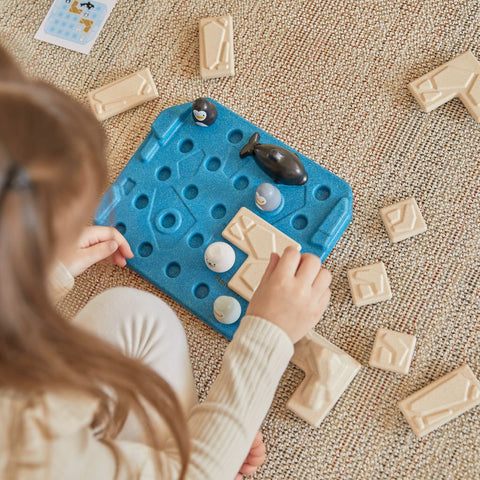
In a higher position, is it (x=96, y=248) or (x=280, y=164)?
Answer: (x=280, y=164)

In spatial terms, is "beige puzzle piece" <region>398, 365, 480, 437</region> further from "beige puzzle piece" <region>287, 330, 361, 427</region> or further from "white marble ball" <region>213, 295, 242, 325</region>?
"white marble ball" <region>213, 295, 242, 325</region>

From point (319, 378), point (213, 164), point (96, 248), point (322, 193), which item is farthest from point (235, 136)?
point (319, 378)

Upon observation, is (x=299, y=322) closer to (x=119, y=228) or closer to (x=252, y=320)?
(x=252, y=320)

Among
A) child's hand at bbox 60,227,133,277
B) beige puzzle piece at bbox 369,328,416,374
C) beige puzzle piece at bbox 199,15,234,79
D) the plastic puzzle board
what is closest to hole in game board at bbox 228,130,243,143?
the plastic puzzle board

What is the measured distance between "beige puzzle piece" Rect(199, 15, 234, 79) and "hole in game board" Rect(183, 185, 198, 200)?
0.62 feet

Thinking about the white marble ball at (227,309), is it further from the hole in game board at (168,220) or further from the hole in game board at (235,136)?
the hole in game board at (235,136)

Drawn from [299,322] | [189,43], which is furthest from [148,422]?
[189,43]

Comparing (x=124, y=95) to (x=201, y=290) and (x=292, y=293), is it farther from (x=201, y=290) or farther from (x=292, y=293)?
(x=292, y=293)

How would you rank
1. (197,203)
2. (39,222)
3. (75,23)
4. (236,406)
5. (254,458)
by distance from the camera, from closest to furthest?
(39,222) < (236,406) < (254,458) < (197,203) < (75,23)

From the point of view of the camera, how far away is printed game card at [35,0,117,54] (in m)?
0.95

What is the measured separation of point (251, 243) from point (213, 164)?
0.46ft

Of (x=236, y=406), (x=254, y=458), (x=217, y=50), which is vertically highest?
(x=217, y=50)

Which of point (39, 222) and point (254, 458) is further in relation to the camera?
point (254, 458)

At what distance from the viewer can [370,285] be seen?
2.55 ft
